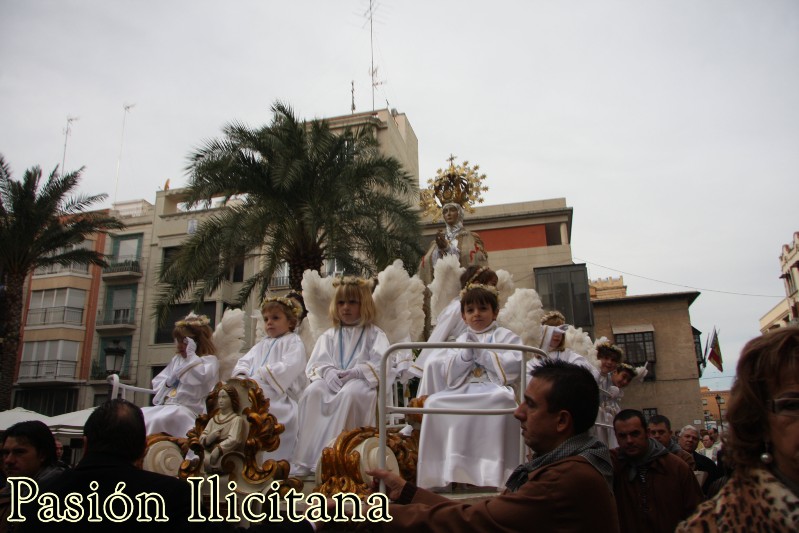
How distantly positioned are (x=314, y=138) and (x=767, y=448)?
16073 mm

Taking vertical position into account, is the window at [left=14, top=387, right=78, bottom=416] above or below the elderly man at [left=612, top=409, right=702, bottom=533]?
above

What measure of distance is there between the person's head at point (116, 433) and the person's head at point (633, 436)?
3.38 meters

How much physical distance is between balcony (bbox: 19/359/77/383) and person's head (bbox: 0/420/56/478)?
40.3 meters

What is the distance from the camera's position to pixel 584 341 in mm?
9273

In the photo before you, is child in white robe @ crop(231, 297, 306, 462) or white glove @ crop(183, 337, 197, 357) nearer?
child in white robe @ crop(231, 297, 306, 462)

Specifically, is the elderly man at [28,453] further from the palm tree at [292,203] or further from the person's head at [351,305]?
the palm tree at [292,203]

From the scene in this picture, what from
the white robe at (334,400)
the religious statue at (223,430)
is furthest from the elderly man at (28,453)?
the white robe at (334,400)

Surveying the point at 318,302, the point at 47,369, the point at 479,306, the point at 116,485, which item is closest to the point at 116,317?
the point at 47,369

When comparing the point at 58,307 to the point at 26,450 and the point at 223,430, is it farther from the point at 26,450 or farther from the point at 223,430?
the point at 26,450

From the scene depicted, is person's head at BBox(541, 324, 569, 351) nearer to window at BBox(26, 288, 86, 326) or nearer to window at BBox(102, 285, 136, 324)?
window at BBox(102, 285, 136, 324)

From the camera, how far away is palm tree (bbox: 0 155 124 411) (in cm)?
2384

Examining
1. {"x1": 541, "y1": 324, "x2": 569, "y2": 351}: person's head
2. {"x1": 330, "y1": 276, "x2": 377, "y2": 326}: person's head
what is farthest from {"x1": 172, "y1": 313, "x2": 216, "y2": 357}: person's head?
{"x1": 541, "y1": 324, "x2": 569, "y2": 351}: person's head

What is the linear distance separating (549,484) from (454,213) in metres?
7.71

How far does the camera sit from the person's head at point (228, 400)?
5.38m
